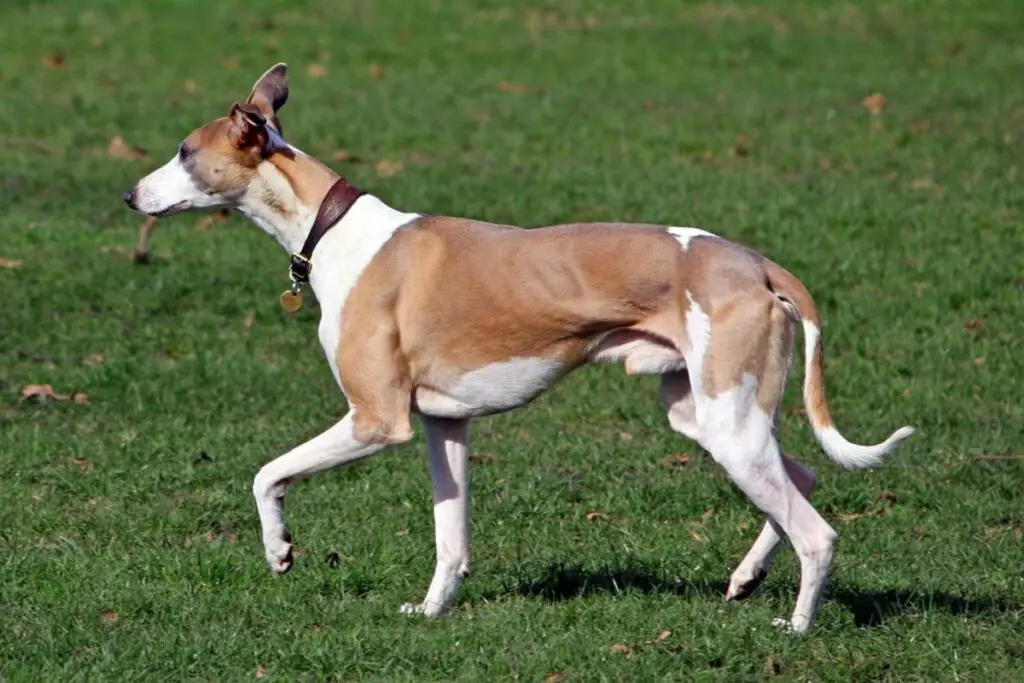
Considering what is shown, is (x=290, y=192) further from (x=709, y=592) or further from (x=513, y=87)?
(x=513, y=87)

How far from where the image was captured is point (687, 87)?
17.0 meters

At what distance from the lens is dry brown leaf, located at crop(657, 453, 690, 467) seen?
29.3 ft

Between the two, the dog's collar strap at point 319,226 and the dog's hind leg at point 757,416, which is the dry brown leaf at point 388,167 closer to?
the dog's collar strap at point 319,226

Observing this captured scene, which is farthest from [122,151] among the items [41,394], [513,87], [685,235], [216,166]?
[685,235]

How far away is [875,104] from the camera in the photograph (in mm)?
16141

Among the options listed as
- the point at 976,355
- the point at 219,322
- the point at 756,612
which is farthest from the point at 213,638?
the point at 976,355

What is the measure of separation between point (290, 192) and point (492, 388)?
43.4 inches

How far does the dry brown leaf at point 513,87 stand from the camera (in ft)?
55.6

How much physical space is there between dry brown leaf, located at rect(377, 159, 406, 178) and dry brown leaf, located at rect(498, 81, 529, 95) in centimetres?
274

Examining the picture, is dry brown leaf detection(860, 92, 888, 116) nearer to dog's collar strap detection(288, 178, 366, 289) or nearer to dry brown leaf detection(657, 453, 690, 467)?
dry brown leaf detection(657, 453, 690, 467)

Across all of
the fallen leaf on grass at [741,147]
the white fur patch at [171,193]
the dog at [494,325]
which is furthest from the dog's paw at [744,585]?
the fallen leaf on grass at [741,147]

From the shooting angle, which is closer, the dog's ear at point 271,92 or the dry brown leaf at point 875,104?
the dog's ear at point 271,92

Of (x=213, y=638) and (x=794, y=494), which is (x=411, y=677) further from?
(x=794, y=494)

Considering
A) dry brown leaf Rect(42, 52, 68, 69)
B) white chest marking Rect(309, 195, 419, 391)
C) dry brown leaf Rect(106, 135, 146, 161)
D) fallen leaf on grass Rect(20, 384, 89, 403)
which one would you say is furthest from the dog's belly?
dry brown leaf Rect(42, 52, 68, 69)
